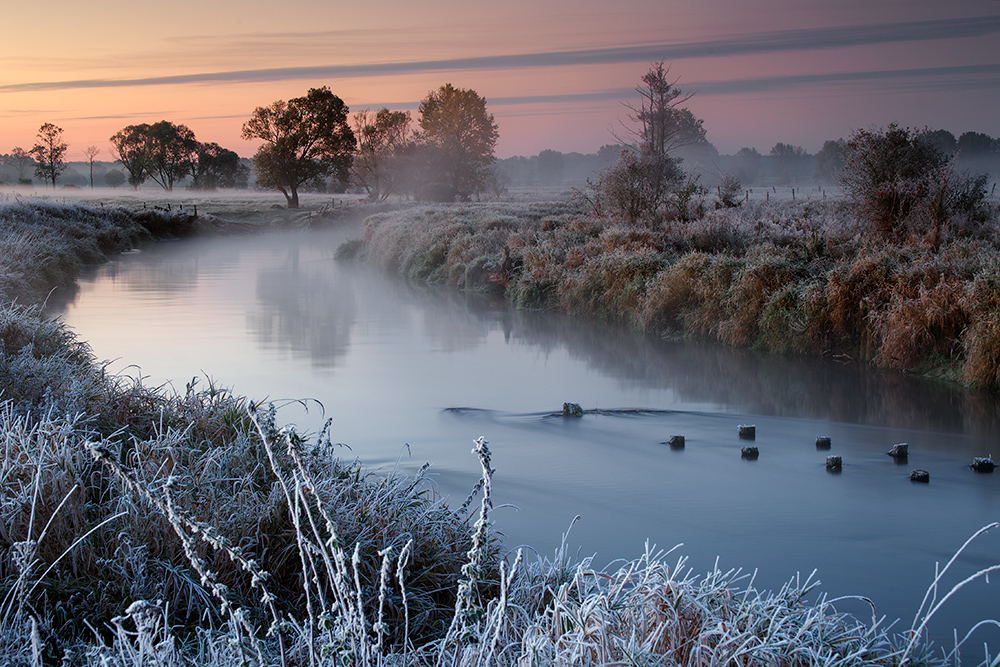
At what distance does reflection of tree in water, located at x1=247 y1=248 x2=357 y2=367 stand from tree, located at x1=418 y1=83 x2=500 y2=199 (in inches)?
1329

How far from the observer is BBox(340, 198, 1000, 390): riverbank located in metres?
10.5

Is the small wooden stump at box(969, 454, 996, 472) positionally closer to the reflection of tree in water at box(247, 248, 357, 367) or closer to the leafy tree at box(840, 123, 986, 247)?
the leafy tree at box(840, 123, 986, 247)

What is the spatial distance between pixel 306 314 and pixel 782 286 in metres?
10.9

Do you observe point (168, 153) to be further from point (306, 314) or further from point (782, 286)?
point (782, 286)

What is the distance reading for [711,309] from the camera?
1350 centimetres

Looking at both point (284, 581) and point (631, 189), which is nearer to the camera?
point (284, 581)

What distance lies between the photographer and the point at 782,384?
36.3 feet

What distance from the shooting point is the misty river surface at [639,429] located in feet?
19.7

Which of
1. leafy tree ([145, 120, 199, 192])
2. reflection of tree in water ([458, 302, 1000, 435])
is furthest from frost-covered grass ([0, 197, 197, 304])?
leafy tree ([145, 120, 199, 192])

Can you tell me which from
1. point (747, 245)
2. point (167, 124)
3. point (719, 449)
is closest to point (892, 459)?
point (719, 449)

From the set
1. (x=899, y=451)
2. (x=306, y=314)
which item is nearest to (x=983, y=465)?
(x=899, y=451)

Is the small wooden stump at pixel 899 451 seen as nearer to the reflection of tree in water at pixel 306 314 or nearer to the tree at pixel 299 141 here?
the reflection of tree in water at pixel 306 314

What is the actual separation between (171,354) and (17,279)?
3.58 meters

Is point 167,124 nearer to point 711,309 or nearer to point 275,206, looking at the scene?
point 275,206
